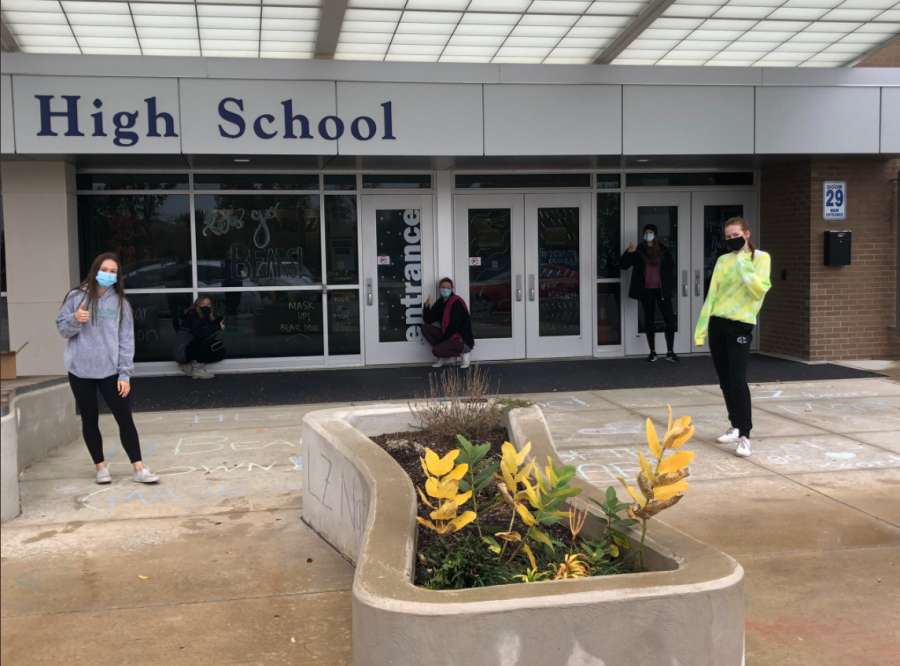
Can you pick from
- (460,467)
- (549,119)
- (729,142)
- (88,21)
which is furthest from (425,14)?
(460,467)

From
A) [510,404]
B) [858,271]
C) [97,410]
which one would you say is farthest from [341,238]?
[858,271]

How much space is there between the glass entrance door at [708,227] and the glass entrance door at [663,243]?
0.37ft

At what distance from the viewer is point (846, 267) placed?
12.2 m

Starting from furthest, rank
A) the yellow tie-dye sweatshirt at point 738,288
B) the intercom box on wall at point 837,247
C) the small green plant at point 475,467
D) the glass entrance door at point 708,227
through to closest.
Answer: the glass entrance door at point 708,227
the intercom box on wall at point 837,247
the yellow tie-dye sweatshirt at point 738,288
the small green plant at point 475,467

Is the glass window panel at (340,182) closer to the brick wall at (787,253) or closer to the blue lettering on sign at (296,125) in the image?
the blue lettering on sign at (296,125)

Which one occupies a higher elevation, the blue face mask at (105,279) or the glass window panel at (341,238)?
the glass window panel at (341,238)

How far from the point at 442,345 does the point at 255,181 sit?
3.53m

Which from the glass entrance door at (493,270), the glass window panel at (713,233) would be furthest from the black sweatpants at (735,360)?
the glass window panel at (713,233)

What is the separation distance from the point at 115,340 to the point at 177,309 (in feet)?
19.9

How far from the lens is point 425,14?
378 inches

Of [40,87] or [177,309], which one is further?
[177,309]

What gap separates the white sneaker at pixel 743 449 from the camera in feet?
22.4

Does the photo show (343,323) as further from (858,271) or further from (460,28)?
(858,271)

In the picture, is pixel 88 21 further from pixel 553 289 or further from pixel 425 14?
pixel 553 289
